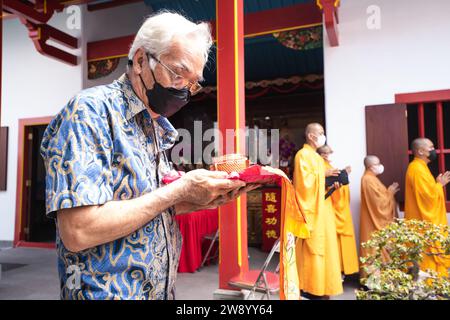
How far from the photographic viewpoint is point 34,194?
6.16m

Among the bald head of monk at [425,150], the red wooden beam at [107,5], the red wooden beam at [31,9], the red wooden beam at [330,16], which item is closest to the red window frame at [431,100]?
the bald head of monk at [425,150]

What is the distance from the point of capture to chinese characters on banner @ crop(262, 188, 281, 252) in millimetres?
5543

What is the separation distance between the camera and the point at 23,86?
604 centimetres

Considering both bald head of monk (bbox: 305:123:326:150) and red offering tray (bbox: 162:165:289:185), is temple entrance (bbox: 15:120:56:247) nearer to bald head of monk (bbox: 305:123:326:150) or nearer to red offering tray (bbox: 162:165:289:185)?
bald head of monk (bbox: 305:123:326:150)

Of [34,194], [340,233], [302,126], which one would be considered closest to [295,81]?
[302,126]

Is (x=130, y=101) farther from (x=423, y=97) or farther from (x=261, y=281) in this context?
(x=423, y=97)

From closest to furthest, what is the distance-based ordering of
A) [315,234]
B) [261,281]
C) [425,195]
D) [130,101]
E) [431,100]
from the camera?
[130,101] < [261,281] < [315,234] < [425,195] < [431,100]

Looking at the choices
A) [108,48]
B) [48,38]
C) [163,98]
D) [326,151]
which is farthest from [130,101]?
[108,48]

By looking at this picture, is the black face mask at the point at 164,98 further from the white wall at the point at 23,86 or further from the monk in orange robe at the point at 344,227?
the white wall at the point at 23,86

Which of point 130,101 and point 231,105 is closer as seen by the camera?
point 130,101

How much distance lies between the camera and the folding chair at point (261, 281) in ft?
8.21

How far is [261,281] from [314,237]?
90 cm
